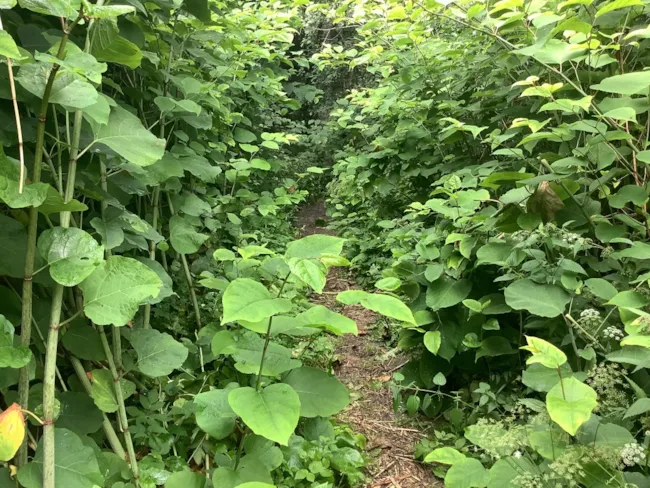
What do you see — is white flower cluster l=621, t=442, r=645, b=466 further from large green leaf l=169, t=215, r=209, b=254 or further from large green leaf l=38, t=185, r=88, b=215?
large green leaf l=169, t=215, r=209, b=254

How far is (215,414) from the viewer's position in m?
1.22

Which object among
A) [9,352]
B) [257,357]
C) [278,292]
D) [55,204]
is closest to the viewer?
[9,352]

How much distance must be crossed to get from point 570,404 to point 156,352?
1.23 meters

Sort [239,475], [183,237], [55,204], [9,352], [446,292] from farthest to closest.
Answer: [446,292] → [183,237] → [239,475] → [55,204] → [9,352]

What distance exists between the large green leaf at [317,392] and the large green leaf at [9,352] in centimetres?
68

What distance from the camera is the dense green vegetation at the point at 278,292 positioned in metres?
1.00

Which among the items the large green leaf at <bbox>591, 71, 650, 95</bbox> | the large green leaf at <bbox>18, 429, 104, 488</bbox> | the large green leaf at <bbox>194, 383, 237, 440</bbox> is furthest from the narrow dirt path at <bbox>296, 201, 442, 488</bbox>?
the large green leaf at <bbox>591, 71, 650, 95</bbox>

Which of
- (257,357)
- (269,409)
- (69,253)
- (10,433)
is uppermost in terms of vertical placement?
(69,253)

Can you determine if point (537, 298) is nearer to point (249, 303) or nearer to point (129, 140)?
point (249, 303)

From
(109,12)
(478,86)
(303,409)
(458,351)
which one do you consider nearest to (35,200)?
(109,12)

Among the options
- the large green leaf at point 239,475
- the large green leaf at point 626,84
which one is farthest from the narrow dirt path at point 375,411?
the large green leaf at point 626,84

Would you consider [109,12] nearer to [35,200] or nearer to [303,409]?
[35,200]

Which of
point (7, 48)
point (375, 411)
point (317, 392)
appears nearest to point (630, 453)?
point (317, 392)

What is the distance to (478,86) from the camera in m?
2.96
